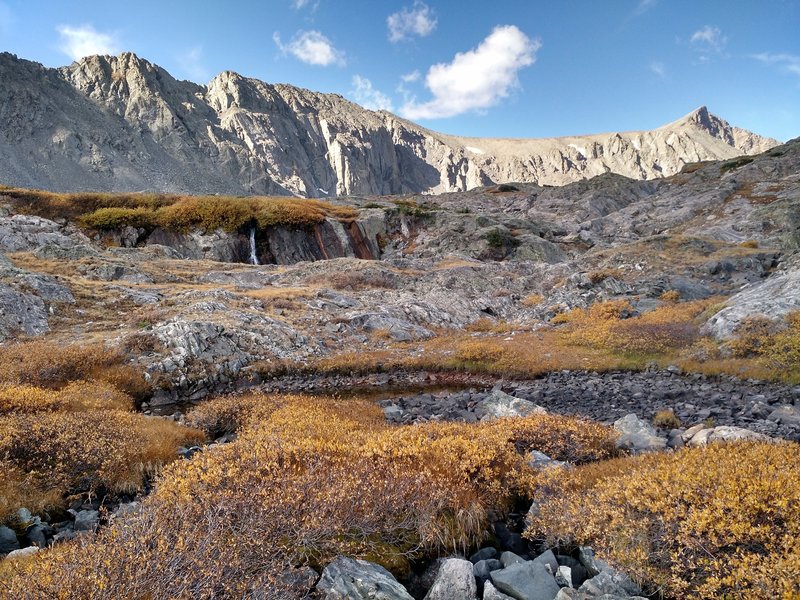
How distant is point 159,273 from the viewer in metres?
47.3

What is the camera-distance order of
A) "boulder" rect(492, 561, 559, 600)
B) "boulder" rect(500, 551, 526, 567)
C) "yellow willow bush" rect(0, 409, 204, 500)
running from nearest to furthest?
"boulder" rect(492, 561, 559, 600)
"boulder" rect(500, 551, 526, 567)
"yellow willow bush" rect(0, 409, 204, 500)

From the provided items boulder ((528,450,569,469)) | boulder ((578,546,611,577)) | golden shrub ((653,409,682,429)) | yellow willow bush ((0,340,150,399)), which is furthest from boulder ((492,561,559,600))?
yellow willow bush ((0,340,150,399))

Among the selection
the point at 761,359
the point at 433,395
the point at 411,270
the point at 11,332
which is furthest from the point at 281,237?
the point at 761,359

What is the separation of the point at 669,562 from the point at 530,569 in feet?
6.04

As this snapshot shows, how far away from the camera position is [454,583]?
6250 mm

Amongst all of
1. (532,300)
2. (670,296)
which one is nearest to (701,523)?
(670,296)

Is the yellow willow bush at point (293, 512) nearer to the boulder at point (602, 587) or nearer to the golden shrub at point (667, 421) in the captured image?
the boulder at point (602, 587)

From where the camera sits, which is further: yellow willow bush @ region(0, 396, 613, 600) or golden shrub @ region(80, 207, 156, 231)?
golden shrub @ region(80, 207, 156, 231)

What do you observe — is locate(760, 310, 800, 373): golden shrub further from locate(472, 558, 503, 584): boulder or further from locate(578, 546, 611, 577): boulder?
locate(472, 558, 503, 584): boulder

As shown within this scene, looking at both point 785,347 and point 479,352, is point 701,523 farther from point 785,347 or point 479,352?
point 479,352

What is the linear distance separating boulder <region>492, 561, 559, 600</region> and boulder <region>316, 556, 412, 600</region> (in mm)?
1347

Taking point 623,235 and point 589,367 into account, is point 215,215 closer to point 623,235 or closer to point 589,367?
point 589,367

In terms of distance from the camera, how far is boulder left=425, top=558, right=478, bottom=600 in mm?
6113

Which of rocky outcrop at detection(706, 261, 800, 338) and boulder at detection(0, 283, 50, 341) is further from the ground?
boulder at detection(0, 283, 50, 341)
